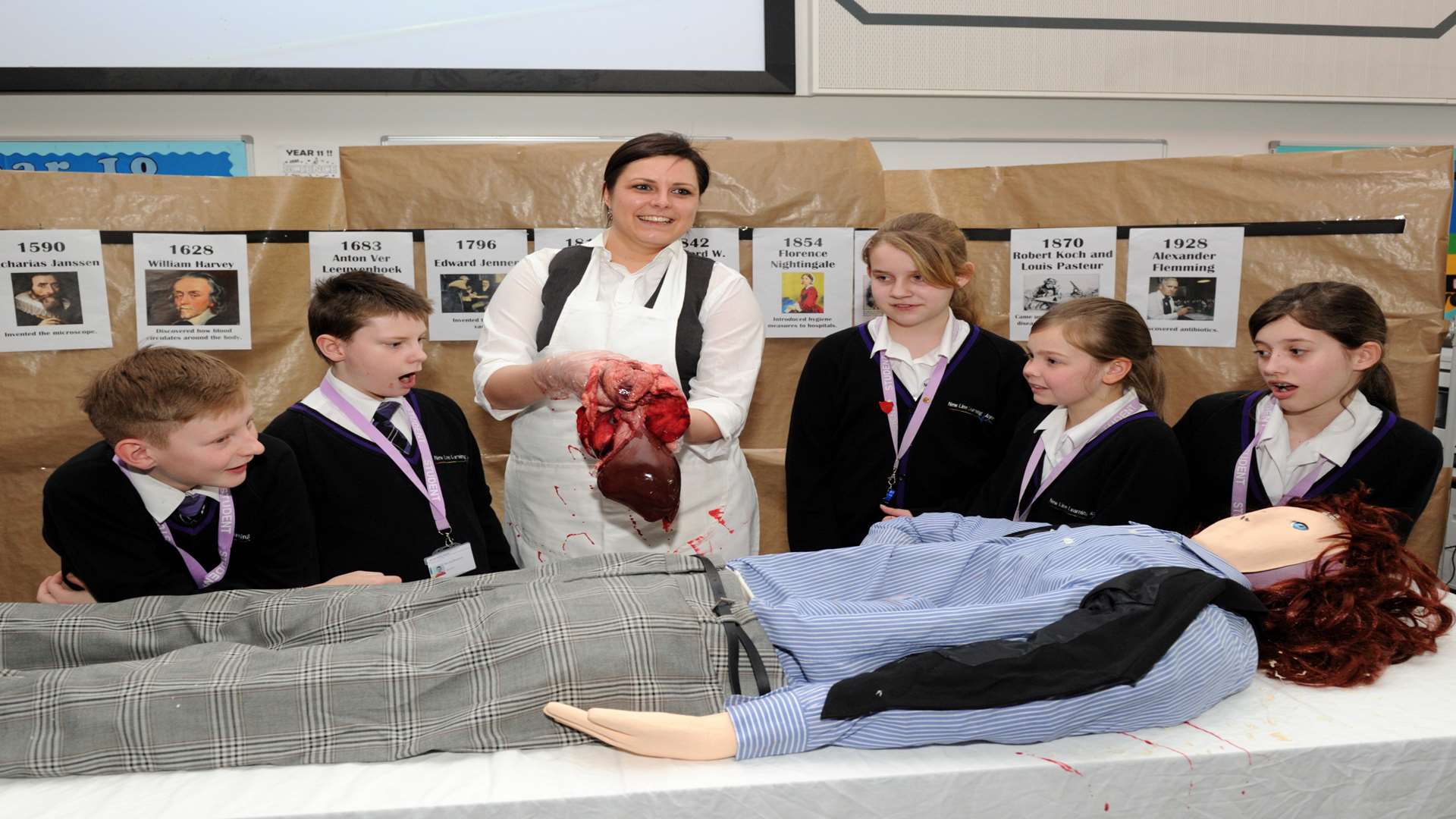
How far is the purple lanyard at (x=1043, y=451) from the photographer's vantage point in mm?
2014

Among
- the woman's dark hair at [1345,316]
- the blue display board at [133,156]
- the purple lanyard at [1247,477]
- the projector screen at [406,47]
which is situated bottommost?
the purple lanyard at [1247,477]

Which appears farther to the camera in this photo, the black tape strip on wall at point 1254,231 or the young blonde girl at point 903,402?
the black tape strip on wall at point 1254,231

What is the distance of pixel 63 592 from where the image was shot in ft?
5.95

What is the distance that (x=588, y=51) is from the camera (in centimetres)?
300

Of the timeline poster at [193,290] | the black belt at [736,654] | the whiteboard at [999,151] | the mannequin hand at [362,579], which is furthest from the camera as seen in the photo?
the whiteboard at [999,151]

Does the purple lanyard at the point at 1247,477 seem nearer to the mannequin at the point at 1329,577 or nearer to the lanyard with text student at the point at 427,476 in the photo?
the mannequin at the point at 1329,577

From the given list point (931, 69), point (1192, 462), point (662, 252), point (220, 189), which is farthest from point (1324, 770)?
point (220, 189)

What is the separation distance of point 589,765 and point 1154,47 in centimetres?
298

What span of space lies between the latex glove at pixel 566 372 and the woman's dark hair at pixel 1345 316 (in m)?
1.44

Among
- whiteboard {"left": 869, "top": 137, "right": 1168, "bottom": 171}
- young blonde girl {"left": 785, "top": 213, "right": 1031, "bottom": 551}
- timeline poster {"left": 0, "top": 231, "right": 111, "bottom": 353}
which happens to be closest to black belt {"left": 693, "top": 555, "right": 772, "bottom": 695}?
young blonde girl {"left": 785, "top": 213, "right": 1031, "bottom": 551}

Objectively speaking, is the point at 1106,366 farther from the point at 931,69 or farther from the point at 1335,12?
the point at 1335,12

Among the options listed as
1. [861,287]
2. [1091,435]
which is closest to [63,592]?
[1091,435]

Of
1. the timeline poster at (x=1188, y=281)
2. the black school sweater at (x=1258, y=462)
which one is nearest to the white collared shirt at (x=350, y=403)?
the black school sweater at (x=1258, y=462)

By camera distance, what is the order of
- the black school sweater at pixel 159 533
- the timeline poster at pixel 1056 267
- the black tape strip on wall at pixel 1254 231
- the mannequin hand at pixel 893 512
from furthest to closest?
the timeline poster at pixel 1056 267 → the black tape strip on wall at pixel 1254 231 → the mannequin hand at pixel 893 512 → the black school sweater at pixel 159 533
